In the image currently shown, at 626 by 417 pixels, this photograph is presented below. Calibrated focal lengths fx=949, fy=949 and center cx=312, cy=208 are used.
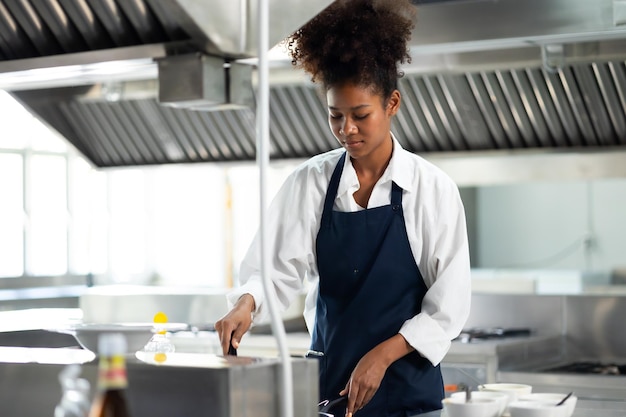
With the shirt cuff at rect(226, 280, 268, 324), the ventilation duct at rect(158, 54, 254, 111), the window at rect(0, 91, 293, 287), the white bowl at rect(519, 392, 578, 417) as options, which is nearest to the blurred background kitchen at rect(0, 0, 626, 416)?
the ventilation duct at rect(158, 54, 254, 111)

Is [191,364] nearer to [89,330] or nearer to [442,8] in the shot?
[89,330]

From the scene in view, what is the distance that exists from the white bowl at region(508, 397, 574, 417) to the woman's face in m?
0.70

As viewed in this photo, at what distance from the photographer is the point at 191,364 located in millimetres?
1521

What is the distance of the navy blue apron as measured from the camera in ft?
7.41

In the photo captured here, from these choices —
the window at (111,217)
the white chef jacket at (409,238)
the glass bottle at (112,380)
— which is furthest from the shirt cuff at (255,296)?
the window at (111,217)

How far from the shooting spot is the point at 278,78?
4.24 meters

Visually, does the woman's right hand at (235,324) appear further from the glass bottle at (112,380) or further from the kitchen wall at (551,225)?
the kitchen wall at (551,225)

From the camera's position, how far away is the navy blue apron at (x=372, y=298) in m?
2.26

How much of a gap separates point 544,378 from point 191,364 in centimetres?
235

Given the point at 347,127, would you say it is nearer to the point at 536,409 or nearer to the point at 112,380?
the point at 536,409

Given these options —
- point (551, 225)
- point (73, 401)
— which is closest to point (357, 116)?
point (73, 401)

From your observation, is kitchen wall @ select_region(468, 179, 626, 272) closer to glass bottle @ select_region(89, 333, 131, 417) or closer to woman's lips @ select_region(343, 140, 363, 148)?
woman's lips @ select_region(343, 140, 363, 148)

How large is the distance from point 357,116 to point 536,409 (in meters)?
0.78

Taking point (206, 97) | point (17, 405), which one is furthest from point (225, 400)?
point (206, 97)
